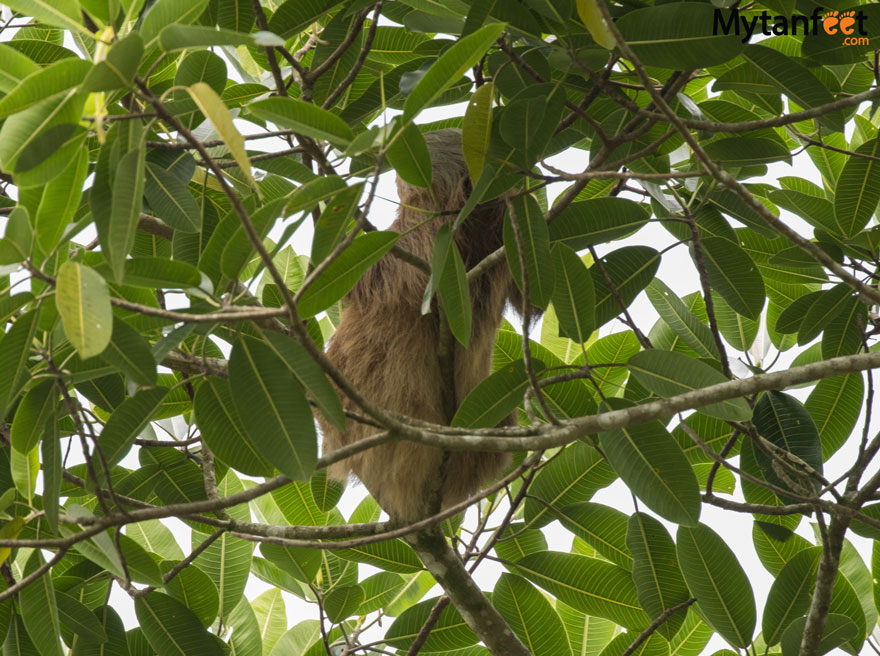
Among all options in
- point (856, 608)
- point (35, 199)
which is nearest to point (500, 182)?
point (35, 199)

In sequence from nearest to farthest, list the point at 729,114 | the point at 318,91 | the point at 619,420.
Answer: the point at 619,420 → the point at 318,91 → the point at 729,114

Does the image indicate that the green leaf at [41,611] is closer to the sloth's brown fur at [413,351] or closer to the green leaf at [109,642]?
the green leaf at [109,642]

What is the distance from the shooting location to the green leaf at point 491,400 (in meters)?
2.08

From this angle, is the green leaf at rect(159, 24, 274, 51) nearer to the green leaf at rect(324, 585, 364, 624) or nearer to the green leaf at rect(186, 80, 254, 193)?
the green leaf at rect(186, 80, 254, 193)

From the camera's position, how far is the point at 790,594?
8.58 ft

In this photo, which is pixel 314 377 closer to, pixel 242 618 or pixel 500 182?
pixel 500 182

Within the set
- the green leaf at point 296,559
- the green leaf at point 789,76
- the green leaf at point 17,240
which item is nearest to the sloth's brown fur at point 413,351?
the green leaf at point 296,559

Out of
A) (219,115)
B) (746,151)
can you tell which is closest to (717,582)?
(746,151)

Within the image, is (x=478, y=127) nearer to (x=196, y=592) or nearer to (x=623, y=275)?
(x=623, y=275)

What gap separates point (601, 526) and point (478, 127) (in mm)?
1591

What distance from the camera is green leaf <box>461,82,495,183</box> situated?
65.1 inches

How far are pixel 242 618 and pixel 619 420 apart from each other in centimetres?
Result: 182

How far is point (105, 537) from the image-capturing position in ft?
6.16

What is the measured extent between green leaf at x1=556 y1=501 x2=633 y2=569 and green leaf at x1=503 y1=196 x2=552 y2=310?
1077mm
